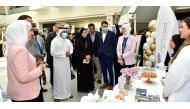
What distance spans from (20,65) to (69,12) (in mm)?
11181

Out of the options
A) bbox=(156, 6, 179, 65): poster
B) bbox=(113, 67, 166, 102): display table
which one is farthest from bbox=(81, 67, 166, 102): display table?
bbox=(156, 6, 179, 65): poster

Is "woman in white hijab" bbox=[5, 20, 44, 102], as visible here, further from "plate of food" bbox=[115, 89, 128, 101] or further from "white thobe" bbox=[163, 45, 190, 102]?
"white thobe" bbox=[163, 45, 190, 102]

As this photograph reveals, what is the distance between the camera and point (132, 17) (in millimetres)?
5469

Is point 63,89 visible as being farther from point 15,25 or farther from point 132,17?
point 132,17

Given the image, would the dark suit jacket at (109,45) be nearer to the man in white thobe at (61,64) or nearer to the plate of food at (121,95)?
the man in white thobe at (61,64)

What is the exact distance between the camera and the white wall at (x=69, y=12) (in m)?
11.0

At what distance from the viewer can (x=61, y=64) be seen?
3.71 meters

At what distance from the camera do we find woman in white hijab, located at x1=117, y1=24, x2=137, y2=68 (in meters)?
3.90

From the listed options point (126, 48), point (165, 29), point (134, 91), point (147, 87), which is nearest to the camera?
point (134, 91)

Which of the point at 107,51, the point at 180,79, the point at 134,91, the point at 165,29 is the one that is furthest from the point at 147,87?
the point at 107,51

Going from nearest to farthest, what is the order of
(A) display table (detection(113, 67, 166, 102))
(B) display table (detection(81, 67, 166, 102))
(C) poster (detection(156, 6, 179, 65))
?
(B) display table (detection(81, 67, 166, 102))
(A) display table (detection(113, 67, 166, 102))
(C) poster (detection(156, 6, 179, 65))

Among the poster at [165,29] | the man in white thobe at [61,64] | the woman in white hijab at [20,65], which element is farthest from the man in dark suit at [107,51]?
the woman in white hijab at [20,65]

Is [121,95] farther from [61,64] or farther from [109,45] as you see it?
[109,45]

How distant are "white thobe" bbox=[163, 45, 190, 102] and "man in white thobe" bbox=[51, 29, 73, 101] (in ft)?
7.57
